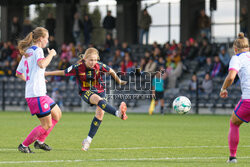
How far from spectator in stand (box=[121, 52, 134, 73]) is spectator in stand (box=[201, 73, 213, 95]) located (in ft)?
11.5

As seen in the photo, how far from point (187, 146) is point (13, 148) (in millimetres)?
3156

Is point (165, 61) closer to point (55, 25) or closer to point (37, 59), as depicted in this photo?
point (55, 25)

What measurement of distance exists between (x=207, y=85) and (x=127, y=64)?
4.11 m

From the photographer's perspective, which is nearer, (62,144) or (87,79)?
(87,79)

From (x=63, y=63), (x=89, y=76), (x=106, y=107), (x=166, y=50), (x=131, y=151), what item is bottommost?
(x=131, y=151)

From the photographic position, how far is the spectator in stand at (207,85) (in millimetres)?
22625

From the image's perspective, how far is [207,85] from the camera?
22797 mm

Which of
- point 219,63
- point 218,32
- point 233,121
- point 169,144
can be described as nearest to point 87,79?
point 169,144

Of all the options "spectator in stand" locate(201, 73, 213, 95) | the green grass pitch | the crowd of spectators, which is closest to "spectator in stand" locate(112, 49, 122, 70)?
the crowd of spectators

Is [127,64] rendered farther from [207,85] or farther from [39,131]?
[39,131]

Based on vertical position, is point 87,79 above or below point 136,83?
above

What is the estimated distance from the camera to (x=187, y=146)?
969 cm

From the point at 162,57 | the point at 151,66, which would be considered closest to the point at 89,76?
the point at 151,66

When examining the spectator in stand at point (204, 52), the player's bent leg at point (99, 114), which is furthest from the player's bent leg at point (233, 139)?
the spectator in stand at point (204, 52)
